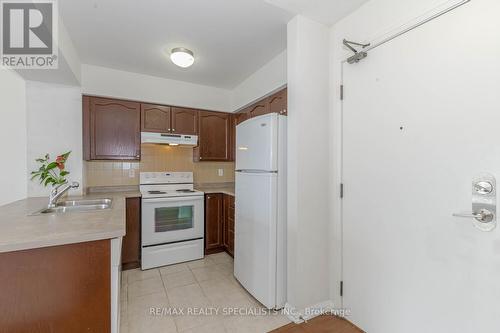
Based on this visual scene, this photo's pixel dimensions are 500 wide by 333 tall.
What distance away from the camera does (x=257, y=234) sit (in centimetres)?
214

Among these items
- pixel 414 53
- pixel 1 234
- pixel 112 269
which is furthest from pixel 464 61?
pixel 1 234

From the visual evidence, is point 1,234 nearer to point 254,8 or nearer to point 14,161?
point 14,161

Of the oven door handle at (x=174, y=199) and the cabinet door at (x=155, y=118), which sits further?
the cabinet door at (x=155, y=118)

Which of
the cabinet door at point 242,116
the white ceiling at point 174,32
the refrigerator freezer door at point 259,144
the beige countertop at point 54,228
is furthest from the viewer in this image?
the cabinet door at point 242,116

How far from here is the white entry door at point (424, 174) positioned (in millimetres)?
1175

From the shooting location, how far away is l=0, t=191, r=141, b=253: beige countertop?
1072mm

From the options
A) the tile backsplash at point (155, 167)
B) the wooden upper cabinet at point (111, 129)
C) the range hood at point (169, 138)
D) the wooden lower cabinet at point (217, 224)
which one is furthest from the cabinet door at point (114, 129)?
the wooden lower cabinet at point (217, 224)

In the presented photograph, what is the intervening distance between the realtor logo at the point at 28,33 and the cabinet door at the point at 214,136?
177 cm

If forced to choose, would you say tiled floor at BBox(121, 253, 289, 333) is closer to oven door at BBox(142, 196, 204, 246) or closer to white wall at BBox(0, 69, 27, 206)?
oven door at BBox(142, 196, 204, 246)

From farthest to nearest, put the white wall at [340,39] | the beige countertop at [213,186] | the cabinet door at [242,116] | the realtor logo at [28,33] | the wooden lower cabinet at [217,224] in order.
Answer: the beige countertop at [213,186]
the cabinet door at [242,116]
the wooden lower cabinet at [217,224]
the realtor logo at [28,33]
the white wall at [340,39]

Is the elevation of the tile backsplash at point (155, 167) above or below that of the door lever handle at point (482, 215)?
above

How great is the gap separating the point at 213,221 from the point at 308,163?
183 cm

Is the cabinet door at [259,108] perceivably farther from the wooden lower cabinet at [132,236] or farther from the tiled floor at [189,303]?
the tiled floor at [189,303]

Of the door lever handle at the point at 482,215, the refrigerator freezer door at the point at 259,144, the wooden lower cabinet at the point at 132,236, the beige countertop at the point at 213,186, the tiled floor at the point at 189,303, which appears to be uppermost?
the refrigerator freezer door at the point at 259,144
